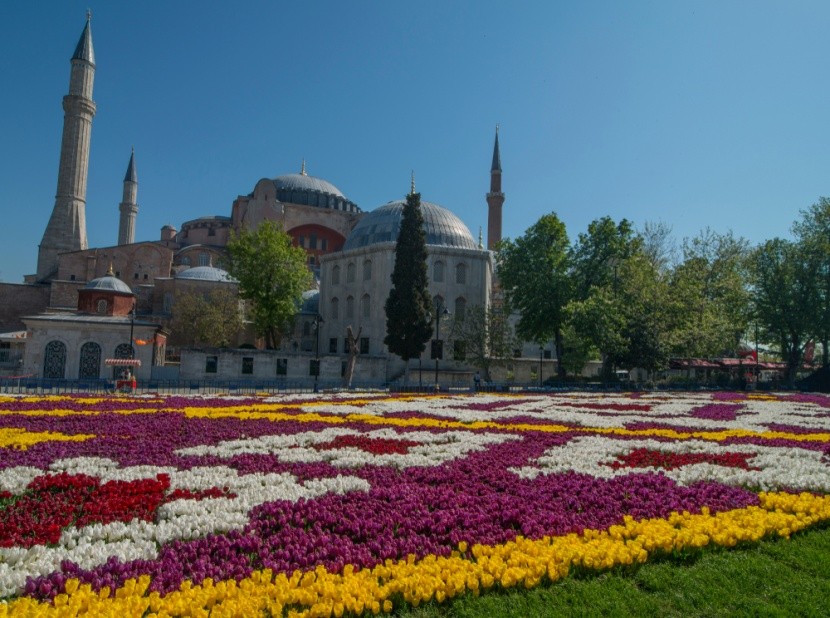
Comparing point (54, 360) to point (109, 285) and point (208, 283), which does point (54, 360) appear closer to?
point (109, 285)

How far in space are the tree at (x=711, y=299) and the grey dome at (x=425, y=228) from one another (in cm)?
1652

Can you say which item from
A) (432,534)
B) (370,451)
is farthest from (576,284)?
(432,534)

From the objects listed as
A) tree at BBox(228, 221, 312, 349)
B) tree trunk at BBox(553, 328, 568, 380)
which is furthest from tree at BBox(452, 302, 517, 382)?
tree at BBox(228, 221, 312, 349)

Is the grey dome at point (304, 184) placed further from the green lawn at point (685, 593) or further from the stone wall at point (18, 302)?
the green lawn at point (685, 593)

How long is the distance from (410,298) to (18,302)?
118ft

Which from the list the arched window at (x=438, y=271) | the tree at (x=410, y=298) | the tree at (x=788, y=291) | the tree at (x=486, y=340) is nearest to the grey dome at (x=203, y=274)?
the arched window at (x=438, y=271)

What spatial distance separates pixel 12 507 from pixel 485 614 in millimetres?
4333

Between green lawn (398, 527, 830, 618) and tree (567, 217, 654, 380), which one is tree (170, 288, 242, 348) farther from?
green lawn (398, 527, 830, 618)

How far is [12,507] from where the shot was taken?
5.57 m

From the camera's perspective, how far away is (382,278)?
46531 mm

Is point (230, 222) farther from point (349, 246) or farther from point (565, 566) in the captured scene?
point (565, 566)

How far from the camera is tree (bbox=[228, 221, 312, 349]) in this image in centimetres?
4244

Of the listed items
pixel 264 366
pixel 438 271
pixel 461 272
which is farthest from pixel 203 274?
pixel 461 272

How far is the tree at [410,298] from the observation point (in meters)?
38.2
